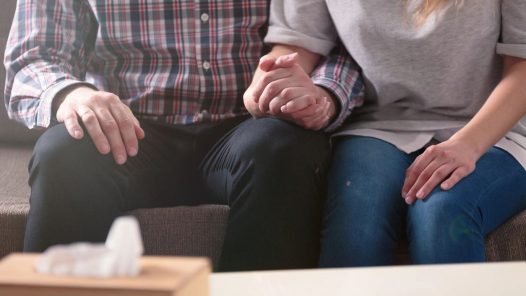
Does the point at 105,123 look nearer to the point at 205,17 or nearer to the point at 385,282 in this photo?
the point at 205,17

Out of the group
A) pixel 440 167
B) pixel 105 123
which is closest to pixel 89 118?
pixel 105 123

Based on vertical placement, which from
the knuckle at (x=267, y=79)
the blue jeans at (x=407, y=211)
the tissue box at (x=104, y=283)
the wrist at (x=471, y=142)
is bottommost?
the blue jeans at (x=407, y=211)

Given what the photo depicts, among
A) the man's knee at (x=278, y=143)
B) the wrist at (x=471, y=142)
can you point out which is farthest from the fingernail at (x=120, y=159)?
the wrist at (x=471, y=142)

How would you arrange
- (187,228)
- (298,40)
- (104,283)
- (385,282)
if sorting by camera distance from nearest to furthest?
(104,283) → (385,282) → (187,228) → (298,40)

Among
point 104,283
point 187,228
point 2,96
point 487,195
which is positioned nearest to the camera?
point 104,283

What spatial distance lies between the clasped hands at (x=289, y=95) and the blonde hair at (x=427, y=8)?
8.7 inches

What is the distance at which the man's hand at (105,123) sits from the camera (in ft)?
4.57

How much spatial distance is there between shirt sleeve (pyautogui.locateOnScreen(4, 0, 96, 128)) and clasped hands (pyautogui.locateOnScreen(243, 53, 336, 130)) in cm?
33

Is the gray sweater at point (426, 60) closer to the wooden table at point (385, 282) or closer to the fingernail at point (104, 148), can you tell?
the fingernail at point (104, 148)

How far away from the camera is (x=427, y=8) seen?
4.99 feet

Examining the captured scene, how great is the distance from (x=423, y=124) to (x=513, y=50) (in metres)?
0.19

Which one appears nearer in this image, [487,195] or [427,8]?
[487,195]

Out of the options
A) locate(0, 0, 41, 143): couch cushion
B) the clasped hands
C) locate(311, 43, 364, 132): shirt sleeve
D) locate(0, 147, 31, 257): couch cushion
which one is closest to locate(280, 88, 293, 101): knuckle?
the clasped hands

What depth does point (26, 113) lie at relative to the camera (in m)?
1.58
